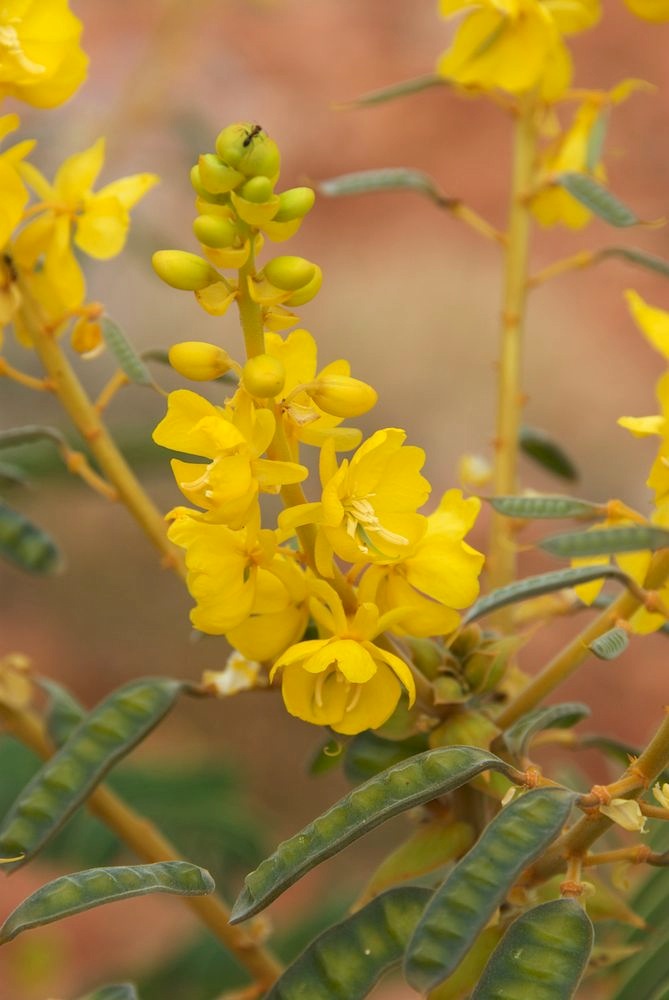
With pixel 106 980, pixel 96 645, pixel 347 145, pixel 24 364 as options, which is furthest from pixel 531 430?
pixel 347 145

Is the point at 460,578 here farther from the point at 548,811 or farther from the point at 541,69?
the point at 541,69

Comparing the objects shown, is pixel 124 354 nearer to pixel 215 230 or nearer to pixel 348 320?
pixel 215 230

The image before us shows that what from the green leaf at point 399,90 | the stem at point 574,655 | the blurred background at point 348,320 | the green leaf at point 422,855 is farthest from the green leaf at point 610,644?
the blurred background at point 348,320

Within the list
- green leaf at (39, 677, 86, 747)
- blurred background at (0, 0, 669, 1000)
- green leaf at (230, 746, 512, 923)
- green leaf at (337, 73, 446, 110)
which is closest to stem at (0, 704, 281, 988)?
green leaf at (39, 677, 86, 747)

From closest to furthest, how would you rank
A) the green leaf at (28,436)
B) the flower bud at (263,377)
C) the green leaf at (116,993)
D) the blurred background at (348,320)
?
the flower bud at (263,377), the green leaf at (116,993), the green leaf at (28,436), the blurred background at (348,320)

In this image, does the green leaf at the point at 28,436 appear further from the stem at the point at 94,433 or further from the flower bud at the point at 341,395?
the flower bud at the point at 341,395

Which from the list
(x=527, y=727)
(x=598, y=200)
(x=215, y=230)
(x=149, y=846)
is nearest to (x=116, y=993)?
(x=149, y=846)
